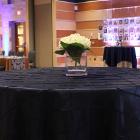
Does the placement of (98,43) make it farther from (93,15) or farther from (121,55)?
(121,55)

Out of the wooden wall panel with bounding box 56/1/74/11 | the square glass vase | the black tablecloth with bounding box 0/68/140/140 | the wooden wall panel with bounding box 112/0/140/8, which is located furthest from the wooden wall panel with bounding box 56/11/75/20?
the black tablecloth with bounding box 0/68/140/140

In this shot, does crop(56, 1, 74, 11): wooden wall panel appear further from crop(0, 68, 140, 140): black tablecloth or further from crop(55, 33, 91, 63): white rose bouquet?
crop(0, 68, 140, 140): black tablecloth

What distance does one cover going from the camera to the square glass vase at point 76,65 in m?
3.07

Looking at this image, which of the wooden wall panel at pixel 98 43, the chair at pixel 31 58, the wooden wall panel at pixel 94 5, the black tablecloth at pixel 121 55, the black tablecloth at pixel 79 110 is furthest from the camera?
the chair at pixel 31 58

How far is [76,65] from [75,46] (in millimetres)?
209

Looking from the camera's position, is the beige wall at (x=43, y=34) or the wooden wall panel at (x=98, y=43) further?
the beige wall at (x=43, y=34)

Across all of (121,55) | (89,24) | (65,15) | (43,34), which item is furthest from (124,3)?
(43,34)

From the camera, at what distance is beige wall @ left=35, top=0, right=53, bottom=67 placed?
1010 cm

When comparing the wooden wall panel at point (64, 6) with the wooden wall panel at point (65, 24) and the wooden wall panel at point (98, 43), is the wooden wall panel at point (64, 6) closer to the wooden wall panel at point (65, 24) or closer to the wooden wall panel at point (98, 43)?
the wooden wall panel at point (65, 24)

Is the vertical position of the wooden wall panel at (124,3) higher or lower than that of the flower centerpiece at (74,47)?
higher

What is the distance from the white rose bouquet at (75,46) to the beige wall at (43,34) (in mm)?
7110

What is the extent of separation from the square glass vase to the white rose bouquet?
0.12 ft

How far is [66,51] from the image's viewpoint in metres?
3.03

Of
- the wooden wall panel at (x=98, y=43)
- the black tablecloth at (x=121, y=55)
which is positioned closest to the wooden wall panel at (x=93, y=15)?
the wooden wall panel at (x=98, y=43)
